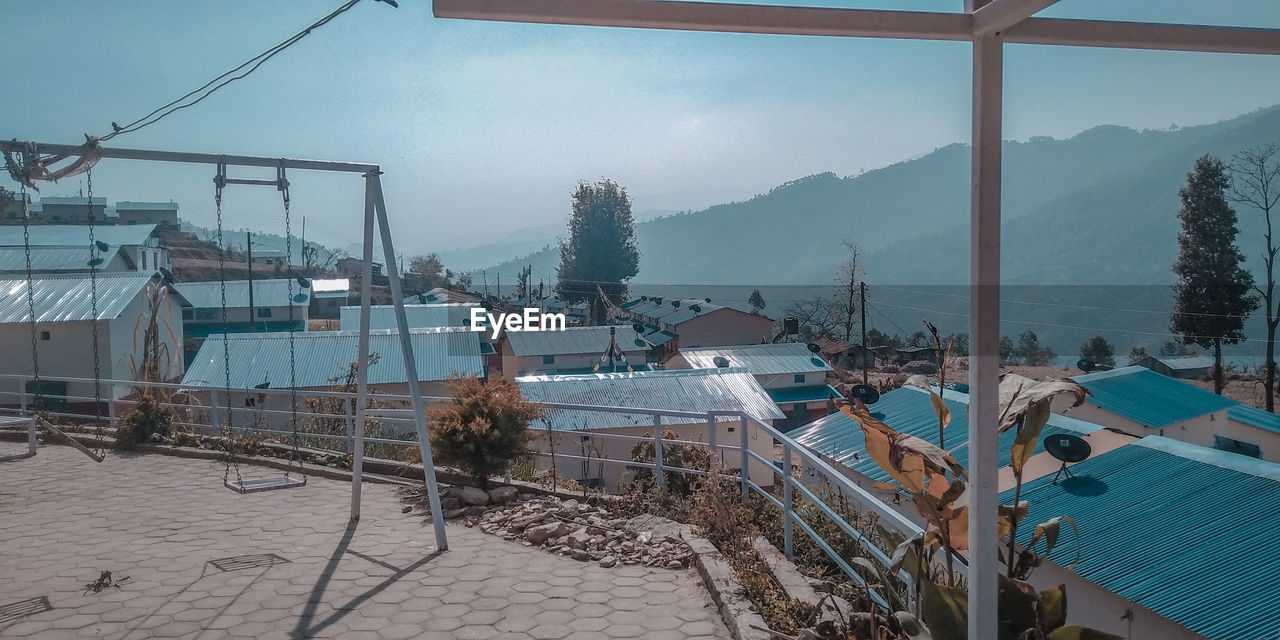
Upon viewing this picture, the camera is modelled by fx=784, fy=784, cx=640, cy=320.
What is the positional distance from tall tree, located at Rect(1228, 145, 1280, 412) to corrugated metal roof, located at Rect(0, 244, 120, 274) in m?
22.5

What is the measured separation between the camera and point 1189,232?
527 cm

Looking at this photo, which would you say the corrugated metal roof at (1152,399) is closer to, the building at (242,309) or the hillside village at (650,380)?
the hillside village at (650,380)

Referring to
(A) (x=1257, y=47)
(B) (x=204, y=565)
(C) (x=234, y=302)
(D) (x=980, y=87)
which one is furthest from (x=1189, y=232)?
(C) (x=234, y=302)

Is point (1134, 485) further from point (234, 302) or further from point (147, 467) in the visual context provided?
point (234, 302)

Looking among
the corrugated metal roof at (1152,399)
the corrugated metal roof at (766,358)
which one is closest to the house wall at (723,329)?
the corrugated metal roof at (766,358)

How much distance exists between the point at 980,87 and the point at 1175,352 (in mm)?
6654

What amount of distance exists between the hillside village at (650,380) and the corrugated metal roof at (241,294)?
0.13 m

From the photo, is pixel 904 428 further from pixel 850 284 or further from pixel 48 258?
pixel 48 258

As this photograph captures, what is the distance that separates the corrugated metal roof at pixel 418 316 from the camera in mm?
27562

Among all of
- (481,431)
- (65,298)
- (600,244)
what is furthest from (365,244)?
(600,244)

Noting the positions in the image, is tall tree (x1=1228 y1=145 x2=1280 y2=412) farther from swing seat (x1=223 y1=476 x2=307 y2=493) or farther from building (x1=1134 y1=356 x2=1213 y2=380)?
swing seat (x1=223 y1=476 x2=307 y2=493)

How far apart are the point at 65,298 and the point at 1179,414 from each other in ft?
60.4

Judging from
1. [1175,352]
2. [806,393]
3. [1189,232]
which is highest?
[1189,232]

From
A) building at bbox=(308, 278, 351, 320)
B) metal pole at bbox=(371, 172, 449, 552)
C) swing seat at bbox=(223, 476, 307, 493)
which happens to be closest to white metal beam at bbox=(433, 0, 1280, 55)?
metal pole at bbox=(371, 172, 449, 552)
